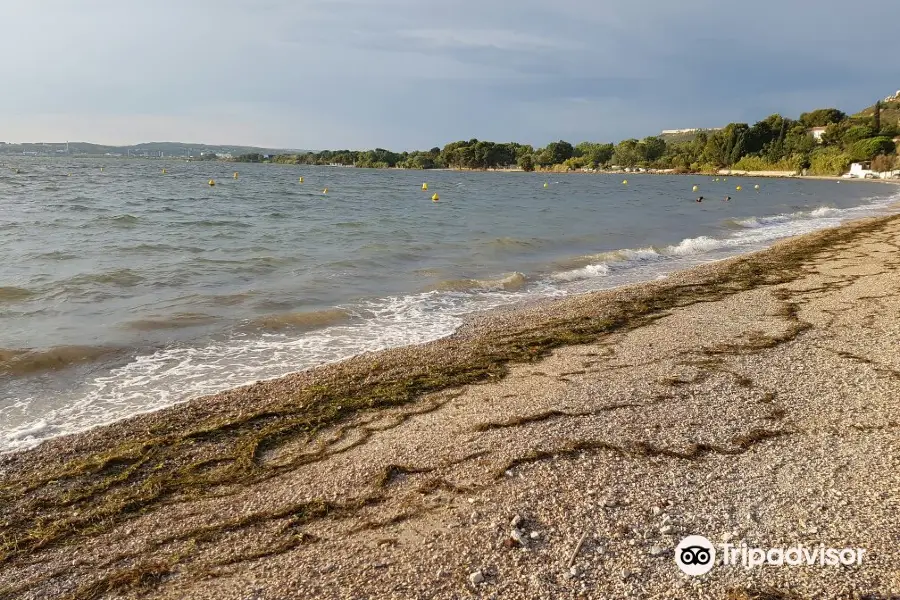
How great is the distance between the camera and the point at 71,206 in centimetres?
2855

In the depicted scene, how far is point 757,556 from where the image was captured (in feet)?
11.4

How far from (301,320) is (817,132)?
556ft

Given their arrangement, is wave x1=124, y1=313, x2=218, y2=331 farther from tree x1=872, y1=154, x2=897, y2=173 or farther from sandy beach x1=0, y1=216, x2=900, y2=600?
tree x1=872, y1=154, x2=897, y2=173

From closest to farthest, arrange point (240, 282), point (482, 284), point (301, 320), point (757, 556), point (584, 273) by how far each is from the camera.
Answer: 1. point (757, 556)
2. point (301, 320)
3. point (240, 282)
4. point (482, 284)
5. point (584, 273)

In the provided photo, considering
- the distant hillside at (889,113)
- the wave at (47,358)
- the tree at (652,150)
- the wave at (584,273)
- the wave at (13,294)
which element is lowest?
the wave at (47,358)

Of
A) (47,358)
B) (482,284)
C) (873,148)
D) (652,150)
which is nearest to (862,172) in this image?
(873,148)

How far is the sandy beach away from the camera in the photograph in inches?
136

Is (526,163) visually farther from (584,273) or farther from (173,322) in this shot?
(173,322)

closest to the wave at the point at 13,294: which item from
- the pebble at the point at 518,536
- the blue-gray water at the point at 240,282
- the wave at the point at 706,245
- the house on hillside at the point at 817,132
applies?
the blue-gray water at the point at 240,282

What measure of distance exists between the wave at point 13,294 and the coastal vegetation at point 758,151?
125 m

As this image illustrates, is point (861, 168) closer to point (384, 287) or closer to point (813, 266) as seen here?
point (813, 266)

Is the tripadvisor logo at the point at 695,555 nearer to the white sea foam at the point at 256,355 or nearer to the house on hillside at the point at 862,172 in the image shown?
the white sea foam at the point at 256,355

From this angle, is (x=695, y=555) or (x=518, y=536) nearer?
(x=695, y=555)

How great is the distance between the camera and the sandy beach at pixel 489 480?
11.3 feet
